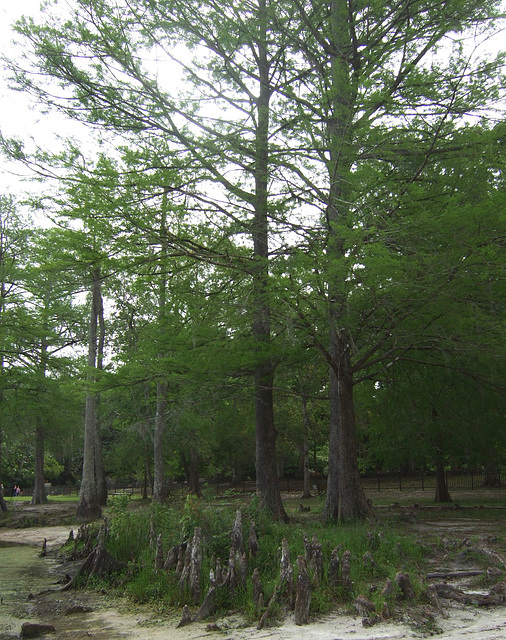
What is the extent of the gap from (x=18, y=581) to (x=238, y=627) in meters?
6.07

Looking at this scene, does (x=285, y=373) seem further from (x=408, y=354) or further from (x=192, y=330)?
(x=192, y=330)

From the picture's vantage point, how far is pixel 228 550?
8727 millimetres

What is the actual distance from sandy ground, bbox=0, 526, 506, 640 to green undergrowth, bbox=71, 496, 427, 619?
0.34 m

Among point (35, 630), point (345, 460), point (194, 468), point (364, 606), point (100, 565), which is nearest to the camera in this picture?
point (364, 606)

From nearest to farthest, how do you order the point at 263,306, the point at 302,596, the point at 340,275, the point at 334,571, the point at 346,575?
1. the point at 302,596
2. the point at 346,575
3. the point at 334,571
4. the point at 340,275
5. the point at 263,306

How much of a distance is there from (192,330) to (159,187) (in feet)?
9.93

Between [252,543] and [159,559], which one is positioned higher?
[252,543]

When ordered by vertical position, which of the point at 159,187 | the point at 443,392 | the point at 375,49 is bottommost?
the point at 443,392

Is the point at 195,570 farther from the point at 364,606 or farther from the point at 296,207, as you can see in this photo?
the point at 296,207

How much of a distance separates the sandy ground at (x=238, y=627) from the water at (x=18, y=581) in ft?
0.37

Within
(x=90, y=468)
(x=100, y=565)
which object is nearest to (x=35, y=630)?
(x=100, y=565)

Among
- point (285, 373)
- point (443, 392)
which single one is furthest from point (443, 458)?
point (285, 373)

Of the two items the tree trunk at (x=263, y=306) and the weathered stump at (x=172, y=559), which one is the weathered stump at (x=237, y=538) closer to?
the weathered stump at (x=172, y=559)

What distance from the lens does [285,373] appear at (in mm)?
16844
